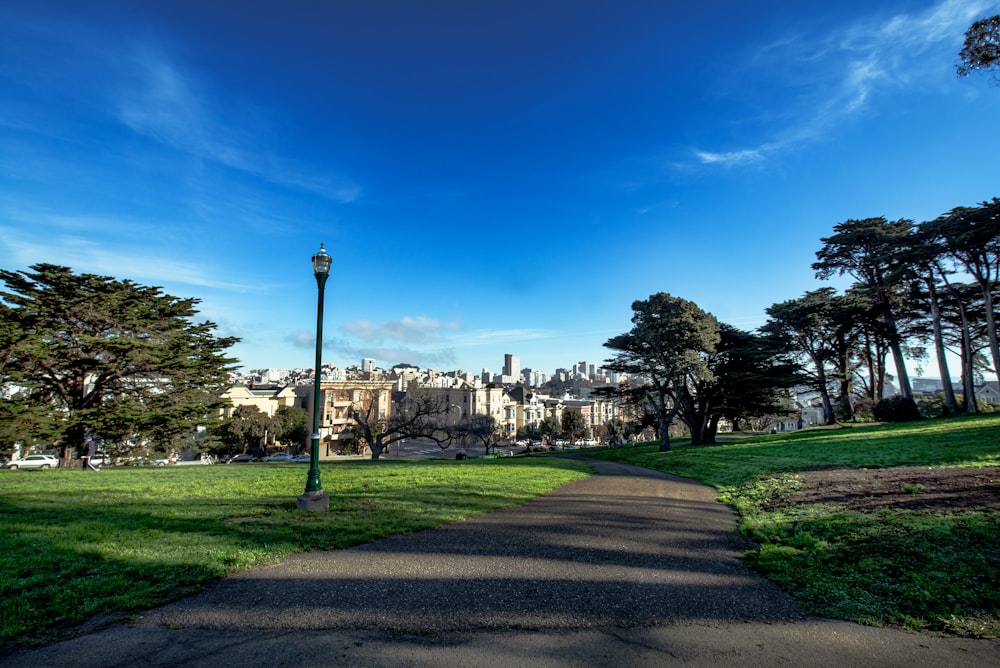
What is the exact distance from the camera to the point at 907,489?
8.48 meters

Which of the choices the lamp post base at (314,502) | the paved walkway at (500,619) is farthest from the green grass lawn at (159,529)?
the paved walkway at (500,619)

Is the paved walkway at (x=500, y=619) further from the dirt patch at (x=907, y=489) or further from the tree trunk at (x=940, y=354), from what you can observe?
the tree trunk at (x=940, y=354)

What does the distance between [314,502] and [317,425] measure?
1.45 meters

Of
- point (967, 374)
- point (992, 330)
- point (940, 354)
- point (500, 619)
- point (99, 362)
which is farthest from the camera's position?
point (940, 354)

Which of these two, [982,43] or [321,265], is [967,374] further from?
[321,265]

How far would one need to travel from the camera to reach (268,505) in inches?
357

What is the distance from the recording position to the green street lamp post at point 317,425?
848 centimetres

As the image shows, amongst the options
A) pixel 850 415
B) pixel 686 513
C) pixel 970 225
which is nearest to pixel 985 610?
pixel 686 513

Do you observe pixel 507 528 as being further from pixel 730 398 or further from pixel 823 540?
pixel 730 398

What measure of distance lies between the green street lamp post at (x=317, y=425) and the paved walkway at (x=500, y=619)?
258cm

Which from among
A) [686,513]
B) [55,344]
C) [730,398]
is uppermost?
[55,344]

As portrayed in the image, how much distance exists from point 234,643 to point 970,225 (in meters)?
38.2

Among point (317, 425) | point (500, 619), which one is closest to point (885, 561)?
point (500, 619)

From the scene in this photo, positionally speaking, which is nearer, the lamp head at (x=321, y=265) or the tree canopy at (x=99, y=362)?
the lamp head at (x=321, y=265)
